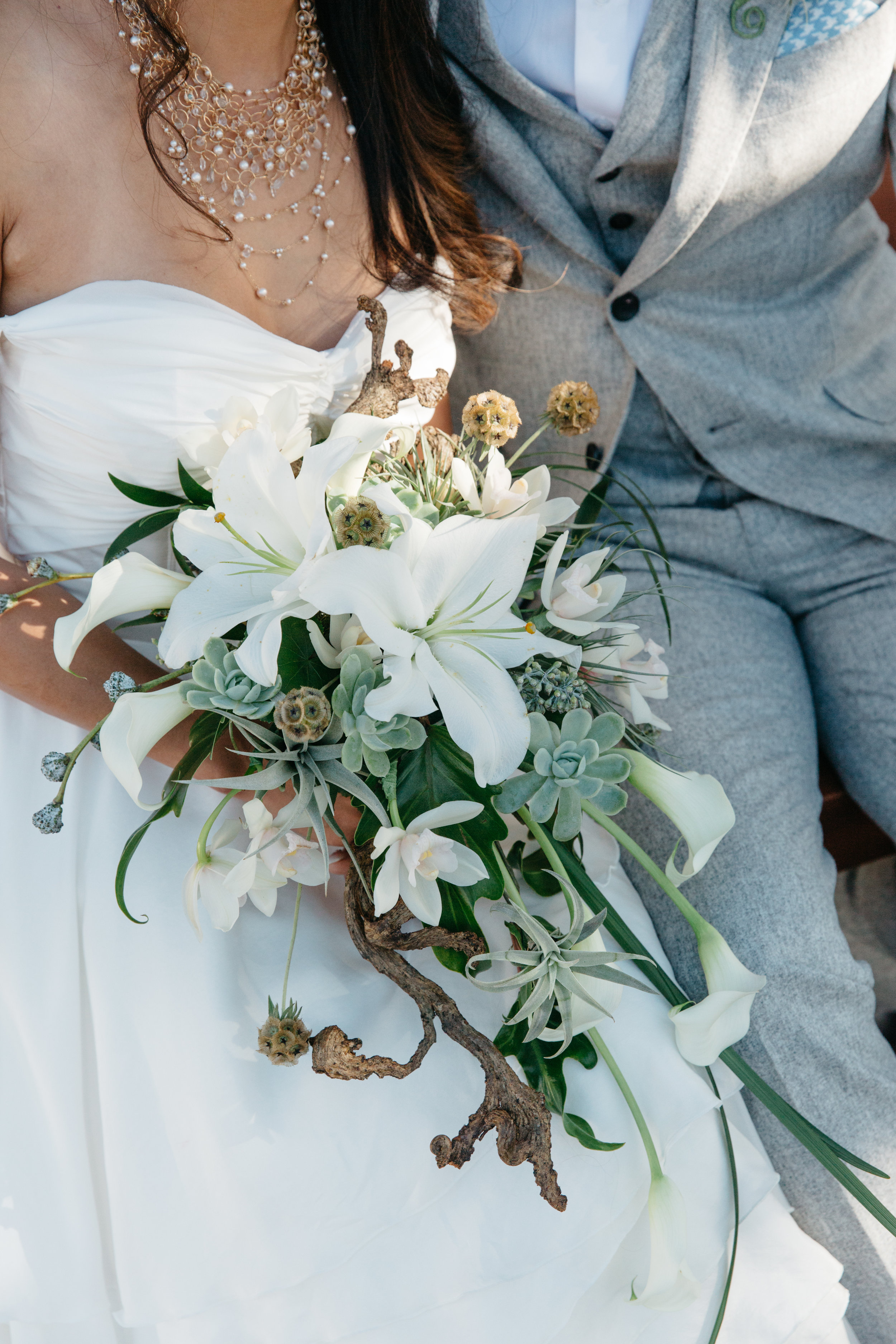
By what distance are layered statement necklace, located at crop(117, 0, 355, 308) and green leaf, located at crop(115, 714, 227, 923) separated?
0.53m

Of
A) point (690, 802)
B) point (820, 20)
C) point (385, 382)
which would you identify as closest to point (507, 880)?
point (690, 802)

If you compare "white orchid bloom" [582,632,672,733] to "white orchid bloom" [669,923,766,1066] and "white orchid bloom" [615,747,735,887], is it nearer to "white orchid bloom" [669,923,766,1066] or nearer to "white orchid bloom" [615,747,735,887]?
"white orchid bloom" [615,747,735,887]

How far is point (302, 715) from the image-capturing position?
1.96ft

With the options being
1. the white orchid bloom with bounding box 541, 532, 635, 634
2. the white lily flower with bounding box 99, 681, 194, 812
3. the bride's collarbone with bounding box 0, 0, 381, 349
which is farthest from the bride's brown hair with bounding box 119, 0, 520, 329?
the white lily flower with bounding box 99, 681, 194, 812

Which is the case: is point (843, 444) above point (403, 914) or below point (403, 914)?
above

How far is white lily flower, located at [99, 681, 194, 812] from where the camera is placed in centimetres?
64

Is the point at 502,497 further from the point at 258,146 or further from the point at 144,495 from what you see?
the point at 258,146

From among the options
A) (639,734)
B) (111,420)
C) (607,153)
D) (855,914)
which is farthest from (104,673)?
(855,914)

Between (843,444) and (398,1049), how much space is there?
41.3 inches

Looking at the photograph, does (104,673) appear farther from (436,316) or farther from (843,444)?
(843,444)

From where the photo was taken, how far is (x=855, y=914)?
5.91 feet

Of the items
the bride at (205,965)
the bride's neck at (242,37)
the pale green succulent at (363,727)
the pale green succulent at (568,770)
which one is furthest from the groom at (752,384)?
the pale green succulent at (363,727)

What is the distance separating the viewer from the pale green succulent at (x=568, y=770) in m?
0.65

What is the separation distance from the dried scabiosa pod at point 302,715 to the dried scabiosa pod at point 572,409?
360 millimetres
